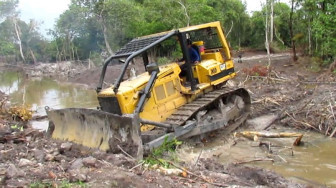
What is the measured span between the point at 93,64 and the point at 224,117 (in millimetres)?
32449

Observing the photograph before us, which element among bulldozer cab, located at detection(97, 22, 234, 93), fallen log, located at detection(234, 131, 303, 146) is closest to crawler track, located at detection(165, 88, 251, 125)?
bulldozer cab, located at detection(97, 22, 234, 93)

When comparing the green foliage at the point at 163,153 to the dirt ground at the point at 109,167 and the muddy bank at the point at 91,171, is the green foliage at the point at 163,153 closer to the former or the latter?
the dirt ground at the point at 109,167

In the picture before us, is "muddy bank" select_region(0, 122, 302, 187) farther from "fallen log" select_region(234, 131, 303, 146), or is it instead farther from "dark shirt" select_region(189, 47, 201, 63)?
"dark shirt" select_region(189, 47, 201, 63)

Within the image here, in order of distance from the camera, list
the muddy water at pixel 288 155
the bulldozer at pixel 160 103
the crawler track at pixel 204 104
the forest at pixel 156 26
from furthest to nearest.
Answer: the forest at pixel 156 26
the crawler track at pixel 204 104
the bulldozer at pixel 160 103
the muddy water at pixel 288 155

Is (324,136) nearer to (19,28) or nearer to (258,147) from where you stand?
(258,147)

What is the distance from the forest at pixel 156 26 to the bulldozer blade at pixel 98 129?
14624mm

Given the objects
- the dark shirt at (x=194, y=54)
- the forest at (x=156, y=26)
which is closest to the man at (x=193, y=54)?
the dark shirt at (x=194, y=54)

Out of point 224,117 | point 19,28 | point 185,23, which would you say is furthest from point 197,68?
point 19,28

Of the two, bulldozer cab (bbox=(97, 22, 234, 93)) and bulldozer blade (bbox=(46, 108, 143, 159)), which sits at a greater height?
bulldozer cab (bbox=(97, 22, 234, 93))

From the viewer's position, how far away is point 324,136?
8.60 m

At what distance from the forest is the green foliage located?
1389 cm

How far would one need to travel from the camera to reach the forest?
2227 centimetres

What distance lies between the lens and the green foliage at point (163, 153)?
20.2 ft

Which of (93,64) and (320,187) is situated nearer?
(320,187)
